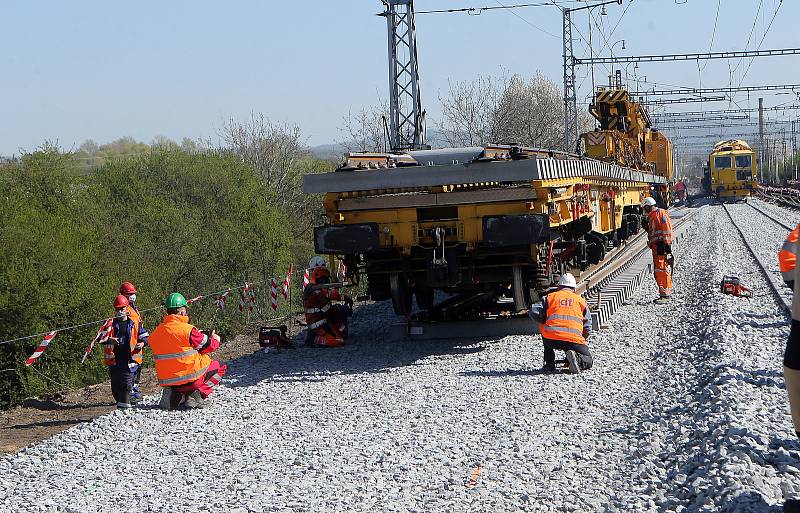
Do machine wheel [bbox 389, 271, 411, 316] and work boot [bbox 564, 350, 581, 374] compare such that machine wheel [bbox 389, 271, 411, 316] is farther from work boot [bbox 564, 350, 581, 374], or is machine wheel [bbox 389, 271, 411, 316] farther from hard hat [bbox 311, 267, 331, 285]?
work boot [bbox 564, 350, 581, 374]

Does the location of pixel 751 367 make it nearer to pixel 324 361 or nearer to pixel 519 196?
pixel 519 196

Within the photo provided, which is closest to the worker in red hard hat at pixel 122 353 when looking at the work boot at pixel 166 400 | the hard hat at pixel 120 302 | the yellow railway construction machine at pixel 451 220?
the hard hat at pixel 120 302

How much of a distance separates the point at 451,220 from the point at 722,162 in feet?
168

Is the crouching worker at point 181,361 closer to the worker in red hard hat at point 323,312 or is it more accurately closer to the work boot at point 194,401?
the work boot at point 194,401

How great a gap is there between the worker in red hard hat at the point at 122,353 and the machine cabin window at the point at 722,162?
53.4 meters

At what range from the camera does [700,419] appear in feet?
23.7

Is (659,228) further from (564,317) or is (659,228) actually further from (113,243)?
(113,243)

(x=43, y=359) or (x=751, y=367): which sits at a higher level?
(x=751, y=367)

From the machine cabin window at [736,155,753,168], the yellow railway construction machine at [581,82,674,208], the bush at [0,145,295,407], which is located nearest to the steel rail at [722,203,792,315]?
the yellow railway construction machine at [581,82,674,208]

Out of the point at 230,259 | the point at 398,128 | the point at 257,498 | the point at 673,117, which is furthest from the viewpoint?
the point at 673,117

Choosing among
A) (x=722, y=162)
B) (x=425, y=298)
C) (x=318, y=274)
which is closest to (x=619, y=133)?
(x=425, y=298)

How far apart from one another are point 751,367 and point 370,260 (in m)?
4.74

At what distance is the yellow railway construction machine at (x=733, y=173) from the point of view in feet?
193

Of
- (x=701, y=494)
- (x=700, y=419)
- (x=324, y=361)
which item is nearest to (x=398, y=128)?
(x=324, y=361)
